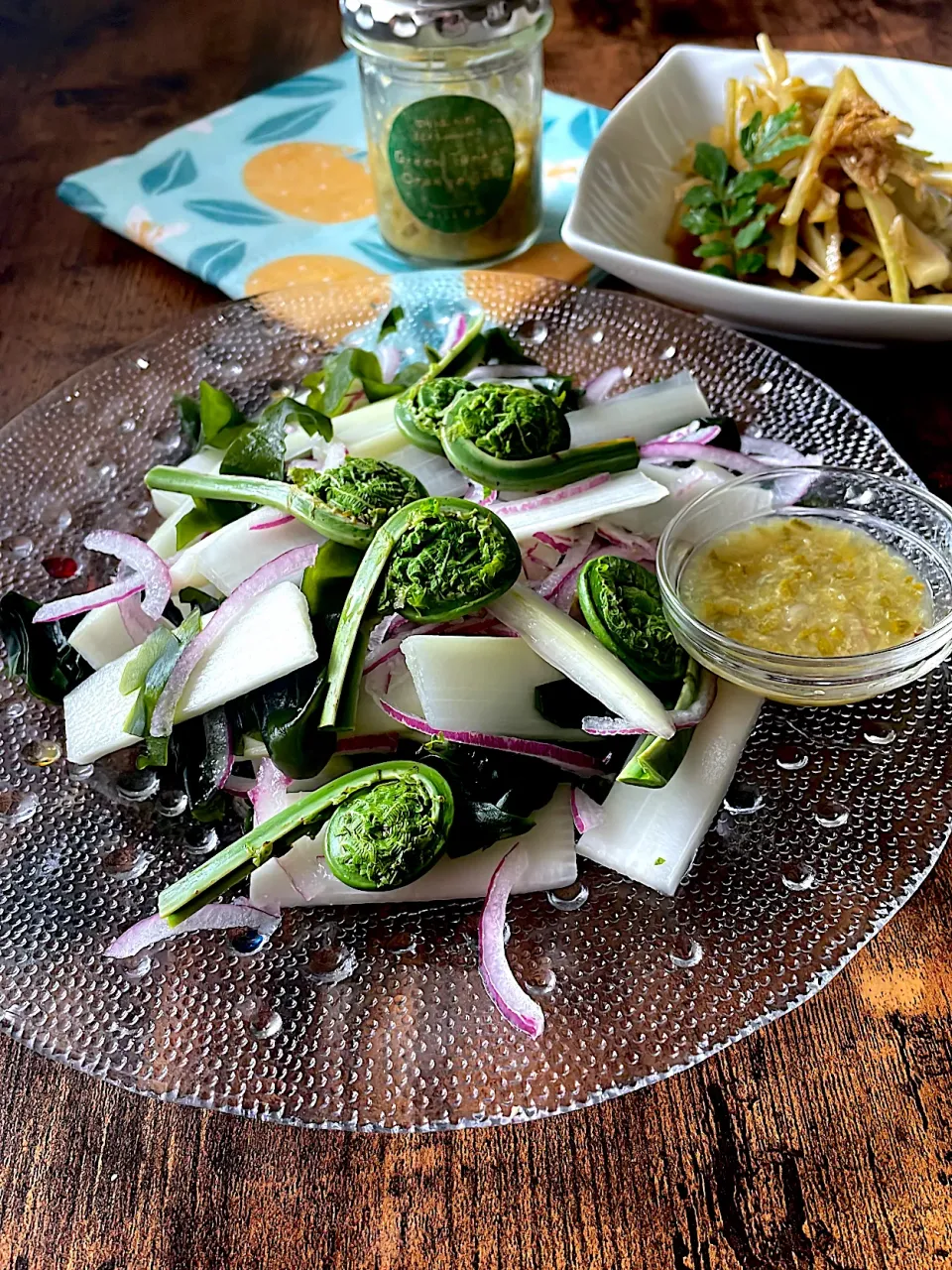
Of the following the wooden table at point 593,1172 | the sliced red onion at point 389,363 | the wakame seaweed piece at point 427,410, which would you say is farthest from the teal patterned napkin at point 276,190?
the wooden table at point 593,1172

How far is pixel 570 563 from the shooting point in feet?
6.00

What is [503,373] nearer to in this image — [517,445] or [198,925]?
[517,445]

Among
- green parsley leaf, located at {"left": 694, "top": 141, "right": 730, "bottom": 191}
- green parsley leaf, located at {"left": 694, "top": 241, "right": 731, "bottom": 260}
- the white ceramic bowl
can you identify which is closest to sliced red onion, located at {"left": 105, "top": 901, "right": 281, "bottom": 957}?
the white ceramic bowl

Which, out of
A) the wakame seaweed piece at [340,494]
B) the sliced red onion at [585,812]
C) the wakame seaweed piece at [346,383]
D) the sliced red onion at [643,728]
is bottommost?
the sliced red onion at [585,812]

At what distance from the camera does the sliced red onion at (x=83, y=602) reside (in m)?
1.82

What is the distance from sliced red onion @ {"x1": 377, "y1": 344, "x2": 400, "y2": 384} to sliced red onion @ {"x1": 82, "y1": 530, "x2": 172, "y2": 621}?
2.06 ft

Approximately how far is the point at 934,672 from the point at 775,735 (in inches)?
10.8

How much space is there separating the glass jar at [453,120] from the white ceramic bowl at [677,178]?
0.20 meters

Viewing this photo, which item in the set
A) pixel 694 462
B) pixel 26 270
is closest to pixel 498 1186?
pixel 694 462

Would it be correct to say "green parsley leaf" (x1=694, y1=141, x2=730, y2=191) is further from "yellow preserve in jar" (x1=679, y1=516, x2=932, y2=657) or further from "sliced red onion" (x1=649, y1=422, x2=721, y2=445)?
"yellow preserve in jar" (x1=679, y1=516, x2=932, y2=657)

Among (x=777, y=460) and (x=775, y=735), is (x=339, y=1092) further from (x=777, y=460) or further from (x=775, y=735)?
(x=777, y=460)

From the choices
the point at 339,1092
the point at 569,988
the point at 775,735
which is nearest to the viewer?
the point at 339,1092

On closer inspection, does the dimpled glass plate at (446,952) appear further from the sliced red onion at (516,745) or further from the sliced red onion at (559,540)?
the sliced red onion at (559,540)

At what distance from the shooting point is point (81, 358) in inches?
104
